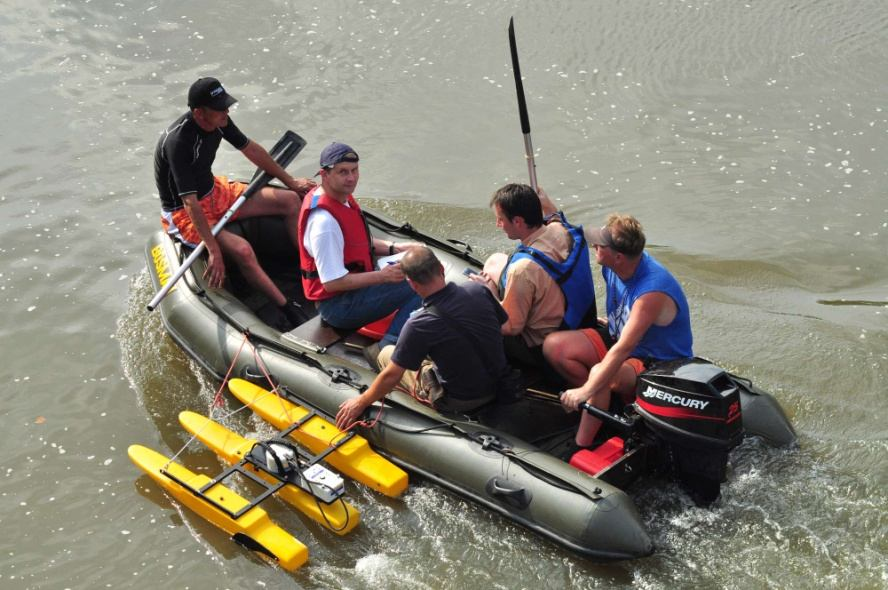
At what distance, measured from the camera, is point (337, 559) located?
483 cm

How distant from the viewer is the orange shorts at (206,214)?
244 inches

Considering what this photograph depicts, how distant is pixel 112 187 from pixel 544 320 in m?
5.10

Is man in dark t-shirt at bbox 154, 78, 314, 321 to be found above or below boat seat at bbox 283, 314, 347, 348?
above

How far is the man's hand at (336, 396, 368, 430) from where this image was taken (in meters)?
5.04

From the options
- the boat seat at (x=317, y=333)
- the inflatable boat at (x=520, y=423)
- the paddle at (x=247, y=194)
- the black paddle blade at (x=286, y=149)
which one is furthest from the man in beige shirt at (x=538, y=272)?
the black paddle blade at (x=286, y=149)

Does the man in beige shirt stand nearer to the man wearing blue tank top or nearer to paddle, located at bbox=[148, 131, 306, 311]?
the man wearing blue tank top

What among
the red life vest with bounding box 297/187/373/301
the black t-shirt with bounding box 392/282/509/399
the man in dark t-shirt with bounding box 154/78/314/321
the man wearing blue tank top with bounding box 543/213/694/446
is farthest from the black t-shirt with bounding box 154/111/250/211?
the man wearing blue tank top with bounding box 543/213/694/446

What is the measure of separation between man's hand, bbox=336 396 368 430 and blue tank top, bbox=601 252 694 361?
1.32 meters

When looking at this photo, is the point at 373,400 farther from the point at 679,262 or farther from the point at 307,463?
the point at 679,262

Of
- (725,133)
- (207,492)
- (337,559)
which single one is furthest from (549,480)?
(725,133)

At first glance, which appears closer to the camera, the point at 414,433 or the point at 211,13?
the point at 414,433

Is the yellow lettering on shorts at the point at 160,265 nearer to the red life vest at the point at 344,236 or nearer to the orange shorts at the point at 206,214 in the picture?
the orange shorts at the point at 206,214

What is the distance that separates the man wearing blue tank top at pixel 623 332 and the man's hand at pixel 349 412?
96cm

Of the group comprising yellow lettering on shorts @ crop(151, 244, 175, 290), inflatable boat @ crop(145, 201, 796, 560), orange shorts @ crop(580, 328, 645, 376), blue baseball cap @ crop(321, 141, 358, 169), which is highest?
blue baseball cap @ crop(321, 141, 358, 169)
